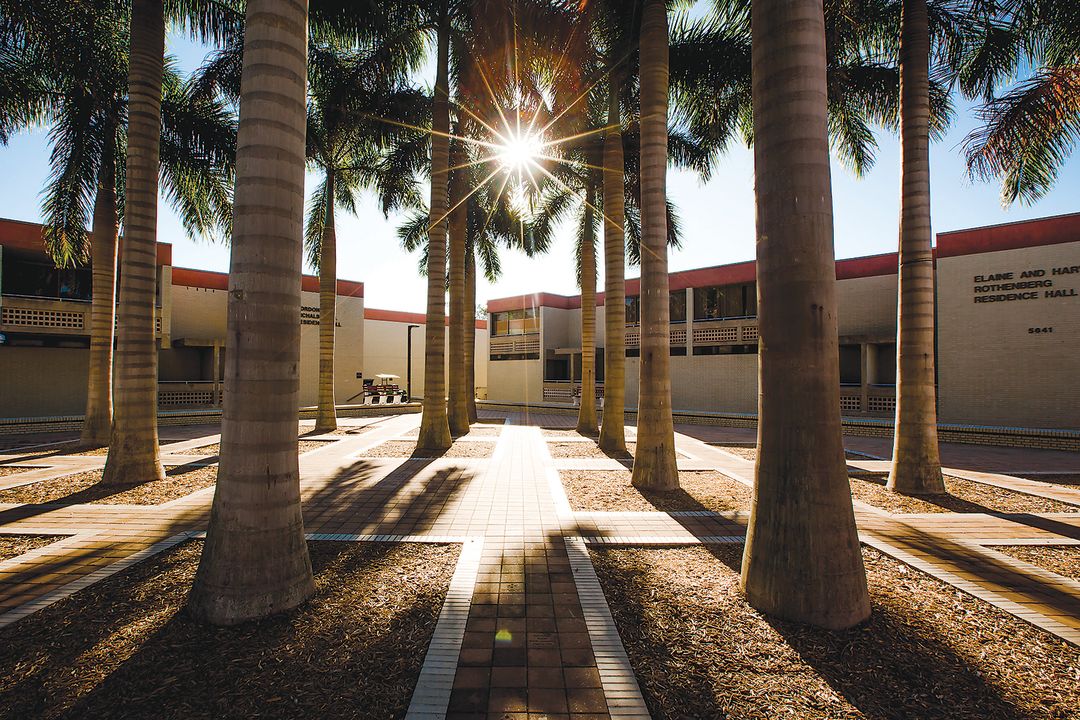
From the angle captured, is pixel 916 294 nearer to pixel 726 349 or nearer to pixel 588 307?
pixel 588 307

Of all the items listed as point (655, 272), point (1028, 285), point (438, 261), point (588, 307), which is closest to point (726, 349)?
point (1028, 285)

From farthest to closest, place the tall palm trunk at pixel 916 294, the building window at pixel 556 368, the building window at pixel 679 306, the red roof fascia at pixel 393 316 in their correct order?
the red roof fascia at pixel 393 316 → the building window at pixel 556 368 → the building window at pixel 679 306 → the tall palm trunk at pixel 916 294

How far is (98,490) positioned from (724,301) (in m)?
24.7

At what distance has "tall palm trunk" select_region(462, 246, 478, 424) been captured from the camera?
679 inches

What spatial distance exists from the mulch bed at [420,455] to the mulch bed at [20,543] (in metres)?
5.52

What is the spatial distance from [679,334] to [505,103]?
1669cm

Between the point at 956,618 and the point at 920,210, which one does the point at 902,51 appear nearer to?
the point at 920,210

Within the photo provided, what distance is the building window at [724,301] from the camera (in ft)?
78.3

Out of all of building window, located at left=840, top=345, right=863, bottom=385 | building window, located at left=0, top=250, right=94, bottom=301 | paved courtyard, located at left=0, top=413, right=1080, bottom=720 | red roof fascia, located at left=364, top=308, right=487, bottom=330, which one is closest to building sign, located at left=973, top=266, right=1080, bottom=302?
building window, located at left=840, top=345, right=863, bottom=385

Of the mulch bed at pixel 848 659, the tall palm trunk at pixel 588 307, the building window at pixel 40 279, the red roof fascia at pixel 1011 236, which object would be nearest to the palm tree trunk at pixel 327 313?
the tall palm trunk at pixel 588 307

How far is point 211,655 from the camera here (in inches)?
115

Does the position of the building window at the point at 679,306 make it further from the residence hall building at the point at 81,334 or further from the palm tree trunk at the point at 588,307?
the residence hall building at the point at 81,334

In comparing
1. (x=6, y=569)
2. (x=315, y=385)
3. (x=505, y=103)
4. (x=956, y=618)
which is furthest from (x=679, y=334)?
(x=6, y=569)

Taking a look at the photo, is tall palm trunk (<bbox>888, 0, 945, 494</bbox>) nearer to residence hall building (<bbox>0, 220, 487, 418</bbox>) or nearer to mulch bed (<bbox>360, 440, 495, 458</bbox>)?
mulch bed (<bbox>360, 440, 495, 458</bbox>)
